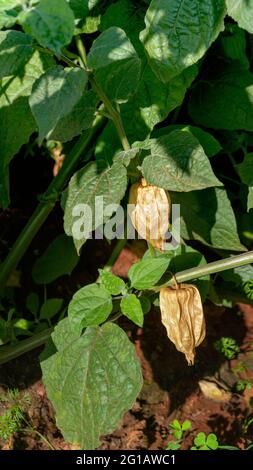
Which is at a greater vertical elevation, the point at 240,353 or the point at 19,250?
the point at 19,250

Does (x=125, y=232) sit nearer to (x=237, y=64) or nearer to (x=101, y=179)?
(x=101, y=179)

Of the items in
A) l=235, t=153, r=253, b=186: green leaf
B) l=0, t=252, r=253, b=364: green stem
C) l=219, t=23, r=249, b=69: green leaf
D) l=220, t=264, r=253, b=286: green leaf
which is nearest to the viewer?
l=0, t=252, r=253, b=364: green stem

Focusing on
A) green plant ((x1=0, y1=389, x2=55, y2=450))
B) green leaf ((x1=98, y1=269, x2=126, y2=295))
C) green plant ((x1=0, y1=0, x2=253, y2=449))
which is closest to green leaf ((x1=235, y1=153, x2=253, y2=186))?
green plant ((x1=0, y1=0, x2=253, y2=449))

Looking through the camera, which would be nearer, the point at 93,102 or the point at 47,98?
the point at 47,98

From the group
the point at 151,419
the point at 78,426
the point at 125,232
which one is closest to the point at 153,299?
the point at 125,232

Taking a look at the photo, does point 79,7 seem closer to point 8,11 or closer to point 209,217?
point 8,11

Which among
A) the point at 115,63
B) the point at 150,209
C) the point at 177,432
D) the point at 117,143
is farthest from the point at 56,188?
the point at 177,432

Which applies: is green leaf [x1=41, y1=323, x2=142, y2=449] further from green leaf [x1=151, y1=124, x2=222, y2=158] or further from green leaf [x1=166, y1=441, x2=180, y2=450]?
green leaf [x1=151, y1=124, x2=222, y2=158]
